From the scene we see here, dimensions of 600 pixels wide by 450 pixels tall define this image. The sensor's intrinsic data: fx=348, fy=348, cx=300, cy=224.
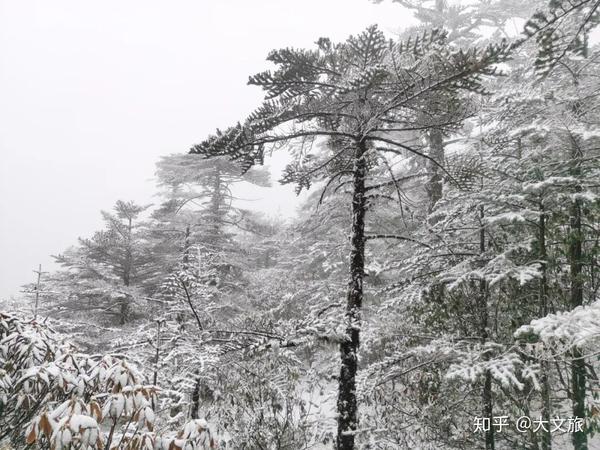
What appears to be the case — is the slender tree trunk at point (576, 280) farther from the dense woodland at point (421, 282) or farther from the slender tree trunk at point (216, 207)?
the slender tree trunk at point (216, 207)

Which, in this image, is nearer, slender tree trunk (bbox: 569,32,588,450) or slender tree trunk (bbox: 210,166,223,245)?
slender tree trunk (bbox: 569,32,588,450)

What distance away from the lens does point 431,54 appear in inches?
156

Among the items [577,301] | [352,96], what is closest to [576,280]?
[577,301]

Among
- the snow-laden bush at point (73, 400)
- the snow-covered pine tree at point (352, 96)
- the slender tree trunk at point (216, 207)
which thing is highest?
the slender tree trunk at point (216, 207)

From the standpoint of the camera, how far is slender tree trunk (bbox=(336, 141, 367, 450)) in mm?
4555

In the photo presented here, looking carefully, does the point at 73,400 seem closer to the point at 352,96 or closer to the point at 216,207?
the point at 352,96

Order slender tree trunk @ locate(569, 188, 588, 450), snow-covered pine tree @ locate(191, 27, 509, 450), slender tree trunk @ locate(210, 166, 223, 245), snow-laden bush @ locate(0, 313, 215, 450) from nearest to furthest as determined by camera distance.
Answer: snow-laden bush @ locate(0, 313, 215, 450) → snow-covered pine tree @ locate(191, 27, 509, 450) → slender tree trunk @ locate(569, 188, 588, 450) → slender tree trunk @ locate(210, 166, 223, 245)

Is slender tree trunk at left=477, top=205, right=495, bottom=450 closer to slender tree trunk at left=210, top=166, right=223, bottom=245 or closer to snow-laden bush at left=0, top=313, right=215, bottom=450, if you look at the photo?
snow-laden bush at left=0, top=313, right=215, bottom=450

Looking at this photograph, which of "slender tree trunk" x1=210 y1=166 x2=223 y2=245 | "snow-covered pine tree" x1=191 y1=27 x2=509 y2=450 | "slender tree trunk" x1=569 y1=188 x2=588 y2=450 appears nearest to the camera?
"snow-covered pine tree" x1=191 y1=27 x2=509 y2=450

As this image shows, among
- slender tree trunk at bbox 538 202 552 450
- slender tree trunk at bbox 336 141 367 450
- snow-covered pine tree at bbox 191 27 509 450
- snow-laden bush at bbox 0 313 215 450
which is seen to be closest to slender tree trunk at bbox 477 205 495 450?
slender tree trunk at bbox 538 202 552 450

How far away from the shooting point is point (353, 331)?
4688 mm

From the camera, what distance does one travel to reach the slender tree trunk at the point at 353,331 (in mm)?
4555

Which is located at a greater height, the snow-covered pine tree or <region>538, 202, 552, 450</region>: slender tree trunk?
the snow-covered pine tree

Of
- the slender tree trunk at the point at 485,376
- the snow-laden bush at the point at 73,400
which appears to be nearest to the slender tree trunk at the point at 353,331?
the slender tree trunk at the point at 485,376
